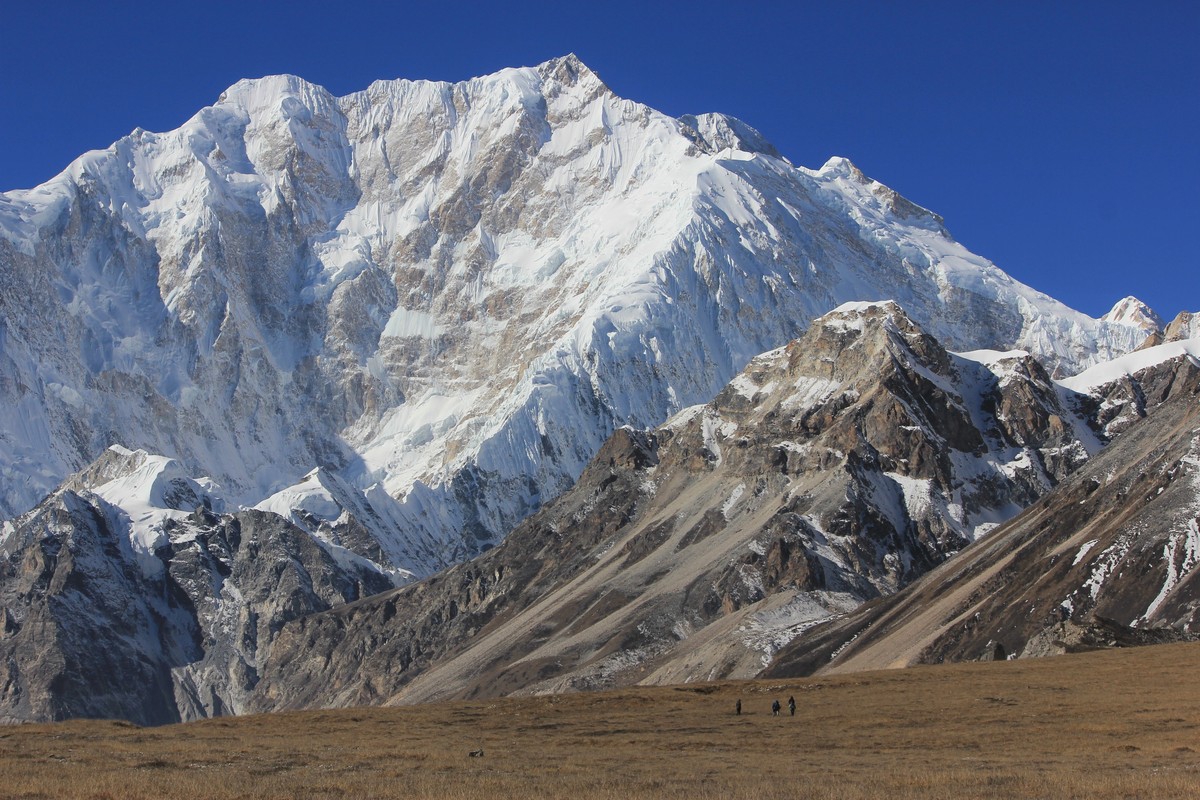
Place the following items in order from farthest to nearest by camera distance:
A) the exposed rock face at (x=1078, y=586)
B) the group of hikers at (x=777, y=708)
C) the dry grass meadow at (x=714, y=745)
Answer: the exposed rock face at (x=1078, y=586) < the group of hikers at (x=777, y=708) < the dry grass meadow at (x=714, y=745)

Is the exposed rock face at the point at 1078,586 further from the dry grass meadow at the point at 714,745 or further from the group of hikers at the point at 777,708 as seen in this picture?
the group of hikers at the point at 777,708

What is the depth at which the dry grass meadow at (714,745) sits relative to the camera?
53.7 metres

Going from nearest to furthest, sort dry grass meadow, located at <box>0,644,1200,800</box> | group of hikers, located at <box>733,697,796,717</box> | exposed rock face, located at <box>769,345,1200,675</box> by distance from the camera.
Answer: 1. dry grass meadow, located at <box>0,644,1200,800</box>
2. group of hikers, located at <box>733,697,796,717</box>
3. exposed rock face, located at <box>769,345,1200,675</box>

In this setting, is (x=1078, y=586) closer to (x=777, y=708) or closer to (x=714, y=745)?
(x=777, y=708)

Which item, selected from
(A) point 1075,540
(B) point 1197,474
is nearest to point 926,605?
(A) point 1075,540

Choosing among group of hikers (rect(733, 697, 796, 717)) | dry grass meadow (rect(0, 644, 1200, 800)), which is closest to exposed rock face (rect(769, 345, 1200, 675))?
dry grass meadow (rect(0, 644, 1200, 800))

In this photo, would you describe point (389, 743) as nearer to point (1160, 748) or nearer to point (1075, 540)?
point (1160, 748)

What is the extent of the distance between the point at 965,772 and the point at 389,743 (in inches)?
1104

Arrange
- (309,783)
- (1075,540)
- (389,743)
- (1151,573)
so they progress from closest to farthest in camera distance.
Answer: (309,783) < (389,743) < (1151,573) < (1075,540)

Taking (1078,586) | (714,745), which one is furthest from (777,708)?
(1078,586)

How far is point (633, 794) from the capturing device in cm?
5269

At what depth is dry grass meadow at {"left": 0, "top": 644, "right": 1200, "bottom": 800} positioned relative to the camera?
5366 centimetres

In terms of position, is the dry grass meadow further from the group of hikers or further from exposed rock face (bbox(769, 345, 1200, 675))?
exposed rock face (bbox(769, 345, 1200, 675))

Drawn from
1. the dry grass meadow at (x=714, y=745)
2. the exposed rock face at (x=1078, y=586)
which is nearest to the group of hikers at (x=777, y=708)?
the dry grass meadow at (x=714, y=745)
